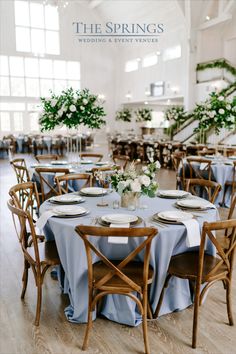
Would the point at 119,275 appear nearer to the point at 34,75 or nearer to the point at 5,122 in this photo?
the point at 5,122

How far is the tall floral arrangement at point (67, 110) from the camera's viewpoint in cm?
500

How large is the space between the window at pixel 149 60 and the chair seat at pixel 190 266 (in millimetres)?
16803

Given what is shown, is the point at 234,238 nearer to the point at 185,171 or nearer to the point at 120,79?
the point at 185,171

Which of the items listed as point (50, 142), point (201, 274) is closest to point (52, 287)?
point (201, 274)

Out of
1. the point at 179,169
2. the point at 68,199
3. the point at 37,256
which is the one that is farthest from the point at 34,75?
the point at 37,256

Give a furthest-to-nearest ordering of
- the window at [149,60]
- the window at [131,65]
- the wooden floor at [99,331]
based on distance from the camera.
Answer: the window at [131,65] < the window at [149,60] < the wooden floor at [99,331]

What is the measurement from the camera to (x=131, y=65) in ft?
67.2

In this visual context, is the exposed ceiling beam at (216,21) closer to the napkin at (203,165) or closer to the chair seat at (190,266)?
the napkin at (203,165)

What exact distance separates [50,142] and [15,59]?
722 cm

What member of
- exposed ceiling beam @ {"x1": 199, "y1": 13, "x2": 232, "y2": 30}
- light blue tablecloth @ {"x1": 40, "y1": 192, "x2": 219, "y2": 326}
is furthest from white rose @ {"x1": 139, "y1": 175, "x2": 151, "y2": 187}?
exposed ceiling beam @ {"x1": 199, "y1": 13, "x2": 232, "y2": 30}

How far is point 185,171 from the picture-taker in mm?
6406

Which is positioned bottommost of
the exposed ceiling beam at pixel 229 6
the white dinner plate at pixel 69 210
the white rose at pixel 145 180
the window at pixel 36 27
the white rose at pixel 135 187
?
the white dinner plate at pixel 69 210

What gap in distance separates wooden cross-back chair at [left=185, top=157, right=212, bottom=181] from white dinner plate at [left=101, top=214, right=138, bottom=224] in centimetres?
338

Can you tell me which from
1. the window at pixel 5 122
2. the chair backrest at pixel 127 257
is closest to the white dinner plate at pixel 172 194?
the chair backrest at pixel 127 257
